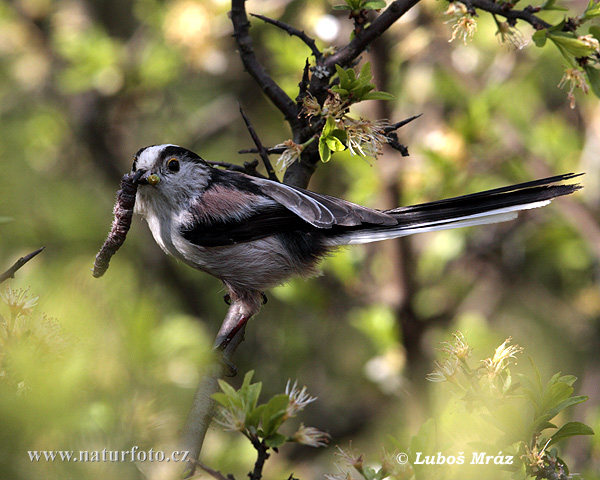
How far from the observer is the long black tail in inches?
93.1

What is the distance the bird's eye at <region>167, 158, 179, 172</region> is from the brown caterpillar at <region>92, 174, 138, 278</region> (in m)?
0.36

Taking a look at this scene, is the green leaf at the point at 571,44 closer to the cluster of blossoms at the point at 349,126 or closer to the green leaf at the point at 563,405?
the cluster of blossoms at the point at 349,126

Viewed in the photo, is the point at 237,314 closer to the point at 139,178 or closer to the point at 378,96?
the point at 139,178

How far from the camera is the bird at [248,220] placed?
267 centimetres

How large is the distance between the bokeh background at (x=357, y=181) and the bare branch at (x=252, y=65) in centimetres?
85

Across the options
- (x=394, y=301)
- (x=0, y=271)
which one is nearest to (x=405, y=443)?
(x=0, y=271)

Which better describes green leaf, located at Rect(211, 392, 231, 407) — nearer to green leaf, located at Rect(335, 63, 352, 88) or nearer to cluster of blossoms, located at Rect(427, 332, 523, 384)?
cluster of blossoms, located at Rect(427, 332, 523, 384)

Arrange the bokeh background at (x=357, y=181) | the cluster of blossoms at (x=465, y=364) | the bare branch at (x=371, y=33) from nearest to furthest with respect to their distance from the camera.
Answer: the cluster of blossoms at (x=465, y=364) → the bare branch at (x=371, y=33) → the bokeh background at (x=357, y=181)

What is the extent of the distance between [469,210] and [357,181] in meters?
1.74

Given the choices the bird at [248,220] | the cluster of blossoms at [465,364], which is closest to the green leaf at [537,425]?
the cluster of blossoms at [465,364]

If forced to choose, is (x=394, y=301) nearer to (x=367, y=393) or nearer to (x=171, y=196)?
(x=367, y=393)

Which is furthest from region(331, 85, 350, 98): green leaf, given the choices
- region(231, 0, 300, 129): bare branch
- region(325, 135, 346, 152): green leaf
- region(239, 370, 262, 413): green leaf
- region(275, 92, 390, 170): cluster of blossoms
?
region(239, 370, 262, 413): green leaf

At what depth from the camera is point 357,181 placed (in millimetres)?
4227

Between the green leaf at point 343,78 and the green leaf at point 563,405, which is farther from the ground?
the green leaf at point 343,78
